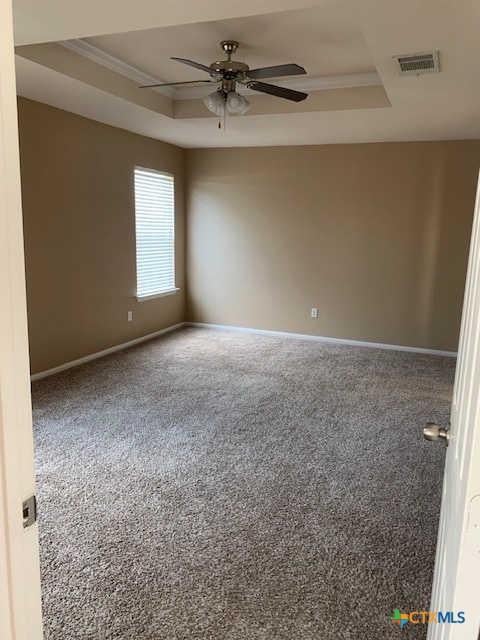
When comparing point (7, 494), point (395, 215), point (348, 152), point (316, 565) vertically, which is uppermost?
point (348, 152)

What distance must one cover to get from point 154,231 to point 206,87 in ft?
7.18

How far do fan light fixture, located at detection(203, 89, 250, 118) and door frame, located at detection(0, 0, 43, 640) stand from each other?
2820 mm

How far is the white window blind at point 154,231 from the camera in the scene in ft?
19.4

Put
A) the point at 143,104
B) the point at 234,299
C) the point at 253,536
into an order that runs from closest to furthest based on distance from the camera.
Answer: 1. the point at 253,536
2. the point at 143,104
3. the point at 234,299

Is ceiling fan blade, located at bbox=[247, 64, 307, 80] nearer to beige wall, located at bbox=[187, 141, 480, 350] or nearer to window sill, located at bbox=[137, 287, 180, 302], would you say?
beige wall, located at bbox=[187, 141, 480, 350]

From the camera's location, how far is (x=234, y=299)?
6777mm

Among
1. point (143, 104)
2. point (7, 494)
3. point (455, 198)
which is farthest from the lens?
point (455, 198)

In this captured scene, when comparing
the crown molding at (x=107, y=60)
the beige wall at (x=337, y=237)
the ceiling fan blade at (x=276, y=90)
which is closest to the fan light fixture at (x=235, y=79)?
the ceiling fan blade at (x=276, y=90)

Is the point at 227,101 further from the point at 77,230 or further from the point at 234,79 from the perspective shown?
the point at 77,230

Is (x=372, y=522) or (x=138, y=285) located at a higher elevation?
(x=138, y=285)

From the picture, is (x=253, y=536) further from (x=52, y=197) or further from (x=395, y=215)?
Answer: (x=395, y=215)

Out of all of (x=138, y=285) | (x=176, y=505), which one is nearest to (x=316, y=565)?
(x=176, y=505)

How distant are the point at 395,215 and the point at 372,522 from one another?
167 inches

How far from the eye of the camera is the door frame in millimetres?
753
